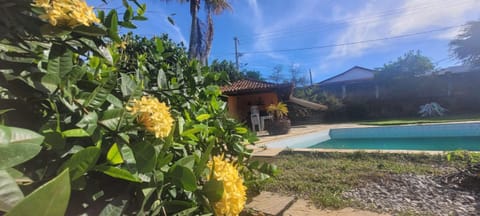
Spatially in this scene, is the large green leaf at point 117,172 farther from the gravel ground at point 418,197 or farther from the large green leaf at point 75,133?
the gravel ground at point 418,197

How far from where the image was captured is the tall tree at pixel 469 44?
854 inches

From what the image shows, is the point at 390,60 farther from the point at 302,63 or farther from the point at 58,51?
the point at 58,51

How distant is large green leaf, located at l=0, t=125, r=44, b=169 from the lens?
0.43 meters

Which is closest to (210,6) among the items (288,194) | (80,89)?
(288,194)

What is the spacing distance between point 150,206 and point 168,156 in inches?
6.3

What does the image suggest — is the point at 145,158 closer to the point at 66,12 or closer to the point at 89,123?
the point at 89,123

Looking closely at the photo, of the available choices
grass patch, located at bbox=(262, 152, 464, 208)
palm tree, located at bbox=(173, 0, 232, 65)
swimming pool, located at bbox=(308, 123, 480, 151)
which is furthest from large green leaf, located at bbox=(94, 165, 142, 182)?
palm tree, located at bbox=(173, 0, 232, 65)

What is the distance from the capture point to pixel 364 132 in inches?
430

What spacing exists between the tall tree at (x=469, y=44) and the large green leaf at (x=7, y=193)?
29.2 metres

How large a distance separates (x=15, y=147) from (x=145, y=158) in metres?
0.30

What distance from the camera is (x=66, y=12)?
63cm

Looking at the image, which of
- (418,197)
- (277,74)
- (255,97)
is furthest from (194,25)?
(277,74)

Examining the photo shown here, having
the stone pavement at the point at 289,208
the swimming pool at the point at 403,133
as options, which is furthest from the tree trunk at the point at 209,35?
the stone pavement at the point at 289,208

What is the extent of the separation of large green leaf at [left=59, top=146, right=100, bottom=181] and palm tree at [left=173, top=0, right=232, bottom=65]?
12.0 meters
